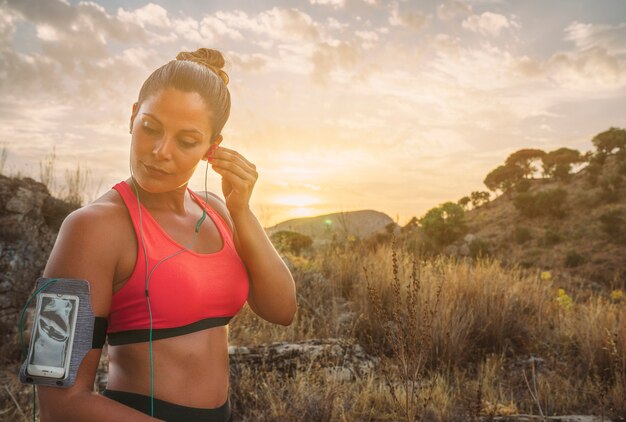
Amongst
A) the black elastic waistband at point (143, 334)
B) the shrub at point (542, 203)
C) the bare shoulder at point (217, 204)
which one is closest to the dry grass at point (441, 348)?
the bare shoulder at point (217, 204)

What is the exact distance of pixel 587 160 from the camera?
39750 mm

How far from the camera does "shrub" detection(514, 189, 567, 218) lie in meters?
32.2

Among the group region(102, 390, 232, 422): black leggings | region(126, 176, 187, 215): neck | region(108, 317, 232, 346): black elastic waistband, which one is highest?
region(126, 176, 187, 215): neck

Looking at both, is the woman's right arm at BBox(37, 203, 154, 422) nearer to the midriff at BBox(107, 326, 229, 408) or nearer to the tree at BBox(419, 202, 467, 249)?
the midriff at BBox(107, 326, 229, 408)

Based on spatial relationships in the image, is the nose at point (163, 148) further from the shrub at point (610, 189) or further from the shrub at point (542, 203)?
the shrub at point (610, 189)

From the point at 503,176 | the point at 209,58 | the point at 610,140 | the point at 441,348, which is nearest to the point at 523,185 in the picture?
the point at 503,176

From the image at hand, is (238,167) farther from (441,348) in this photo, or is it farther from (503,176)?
(503,176)

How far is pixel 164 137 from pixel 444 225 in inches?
1180

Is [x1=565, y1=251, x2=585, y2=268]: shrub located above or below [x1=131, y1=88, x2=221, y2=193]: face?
below

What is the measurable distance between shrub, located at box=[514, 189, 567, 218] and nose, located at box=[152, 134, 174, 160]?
34313mm

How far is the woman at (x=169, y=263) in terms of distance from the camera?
57.1 inches

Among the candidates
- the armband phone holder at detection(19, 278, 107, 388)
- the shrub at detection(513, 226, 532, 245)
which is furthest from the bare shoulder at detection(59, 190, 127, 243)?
the shrub at detection(513, 226, 532, 245)

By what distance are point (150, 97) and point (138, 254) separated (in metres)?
0.62

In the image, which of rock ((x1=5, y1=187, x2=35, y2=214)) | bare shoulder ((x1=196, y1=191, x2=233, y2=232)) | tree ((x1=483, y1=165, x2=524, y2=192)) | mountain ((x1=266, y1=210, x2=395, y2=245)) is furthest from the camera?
tree ((x1=483, y1=165, x2=524, y2=192))
